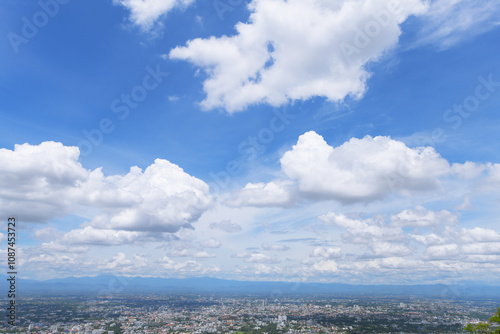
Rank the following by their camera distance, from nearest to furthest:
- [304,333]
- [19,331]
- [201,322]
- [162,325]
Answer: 1. [19,331]
2. [304,333]
3. [162,325]
4. [201,322]

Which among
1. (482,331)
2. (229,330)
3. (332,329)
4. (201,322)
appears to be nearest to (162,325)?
(201,322)

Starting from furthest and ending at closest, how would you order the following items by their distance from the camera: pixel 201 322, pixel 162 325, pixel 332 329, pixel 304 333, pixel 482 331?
1. pixel 201 322
2. pixel 162 325
3. pixel 332 329
4. pixel 304 333
5. pixel 482 331

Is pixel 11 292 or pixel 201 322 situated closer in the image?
pixel 11 292

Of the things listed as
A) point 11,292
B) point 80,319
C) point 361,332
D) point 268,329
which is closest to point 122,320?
point 80,319

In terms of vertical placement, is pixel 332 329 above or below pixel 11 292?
below

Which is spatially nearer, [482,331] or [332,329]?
[482,331]

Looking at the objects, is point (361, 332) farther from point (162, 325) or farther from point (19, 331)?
point (19, 331)

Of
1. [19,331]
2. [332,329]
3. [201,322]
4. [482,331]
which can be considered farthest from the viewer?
[201,322]

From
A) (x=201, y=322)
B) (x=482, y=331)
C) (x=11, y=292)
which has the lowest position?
(x=201, y=322)

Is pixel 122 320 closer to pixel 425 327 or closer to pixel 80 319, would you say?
pixel 80 319
